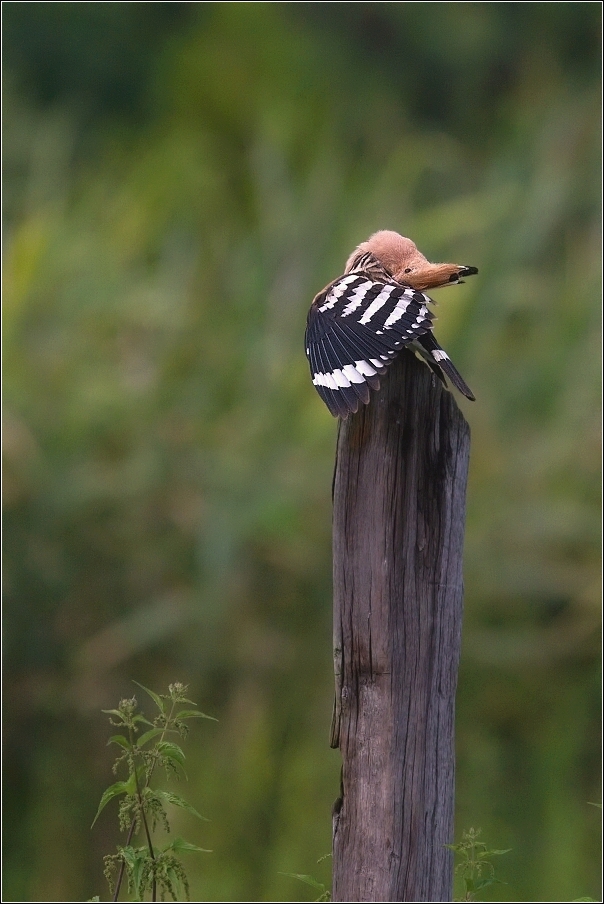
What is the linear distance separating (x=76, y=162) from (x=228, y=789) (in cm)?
644

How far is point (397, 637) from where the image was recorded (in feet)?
5.49

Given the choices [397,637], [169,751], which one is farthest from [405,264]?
[169,751]

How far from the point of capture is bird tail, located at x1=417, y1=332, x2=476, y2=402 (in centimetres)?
184

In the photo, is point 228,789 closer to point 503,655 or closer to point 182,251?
point 503,655

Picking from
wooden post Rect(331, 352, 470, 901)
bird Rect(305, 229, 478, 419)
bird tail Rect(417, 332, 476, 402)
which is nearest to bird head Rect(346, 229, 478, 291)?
bird Rect(305, 229, 478, 419)

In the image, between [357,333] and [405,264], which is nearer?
[357,333]

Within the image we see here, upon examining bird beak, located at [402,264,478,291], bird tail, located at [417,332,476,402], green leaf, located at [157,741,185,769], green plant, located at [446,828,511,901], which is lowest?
green plant, located at [446,828,511,901]

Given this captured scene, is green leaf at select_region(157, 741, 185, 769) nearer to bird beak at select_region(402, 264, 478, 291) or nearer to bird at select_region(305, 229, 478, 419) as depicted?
bird at select_region(305, 229, 478, 419)

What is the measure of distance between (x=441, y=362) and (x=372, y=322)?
0.49 feet

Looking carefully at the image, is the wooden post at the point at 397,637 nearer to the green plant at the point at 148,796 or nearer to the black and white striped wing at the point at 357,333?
the black and white striped wing at the point at 357,333

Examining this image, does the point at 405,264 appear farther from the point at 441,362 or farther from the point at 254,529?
the point at 254,529

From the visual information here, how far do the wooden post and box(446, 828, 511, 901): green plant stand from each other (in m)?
0.04

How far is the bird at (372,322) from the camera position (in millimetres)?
1751

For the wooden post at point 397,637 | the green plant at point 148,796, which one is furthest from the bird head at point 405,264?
the green plant at point 148,796
